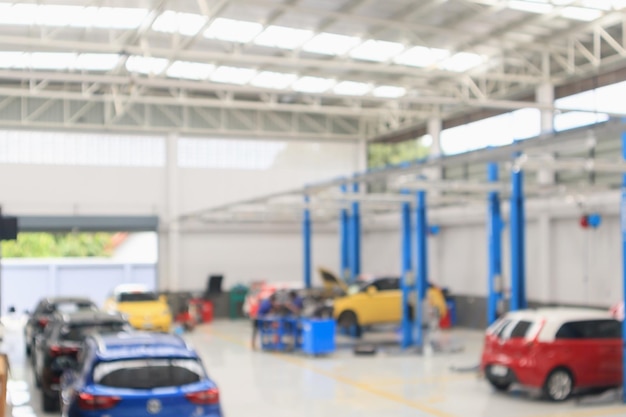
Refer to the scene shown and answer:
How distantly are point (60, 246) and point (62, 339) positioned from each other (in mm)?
35090

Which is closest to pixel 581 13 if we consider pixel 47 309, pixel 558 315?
pixel 558 315

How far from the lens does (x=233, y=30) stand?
1731cm

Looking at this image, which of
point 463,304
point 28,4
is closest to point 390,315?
point 463,304

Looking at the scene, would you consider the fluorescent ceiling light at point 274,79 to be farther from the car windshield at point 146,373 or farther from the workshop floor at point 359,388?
the car windshield at point 146,373

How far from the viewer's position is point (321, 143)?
93.8 ft

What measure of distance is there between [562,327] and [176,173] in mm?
17350

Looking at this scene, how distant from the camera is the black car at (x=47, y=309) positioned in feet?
53.5

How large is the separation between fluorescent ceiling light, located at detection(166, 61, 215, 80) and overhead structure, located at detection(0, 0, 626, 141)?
0.04m

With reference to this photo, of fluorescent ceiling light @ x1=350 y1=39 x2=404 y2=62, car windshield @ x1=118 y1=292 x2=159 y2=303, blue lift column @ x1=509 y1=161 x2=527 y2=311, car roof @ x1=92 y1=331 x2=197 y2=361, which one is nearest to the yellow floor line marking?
blue lift column @ x1=509 y1=161 x2=527 y2=311

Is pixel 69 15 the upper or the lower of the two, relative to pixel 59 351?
upper

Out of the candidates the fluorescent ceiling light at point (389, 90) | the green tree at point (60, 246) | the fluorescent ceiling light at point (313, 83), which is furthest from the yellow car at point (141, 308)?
the green tree at point (60, 246)

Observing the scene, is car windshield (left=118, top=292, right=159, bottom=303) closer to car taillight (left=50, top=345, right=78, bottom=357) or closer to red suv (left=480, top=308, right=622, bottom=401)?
car taillight (left=50, top=345, right=78, bottom=357)

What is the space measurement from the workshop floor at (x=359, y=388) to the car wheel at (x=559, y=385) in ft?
0.53

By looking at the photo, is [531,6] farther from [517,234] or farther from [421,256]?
[421,256]
